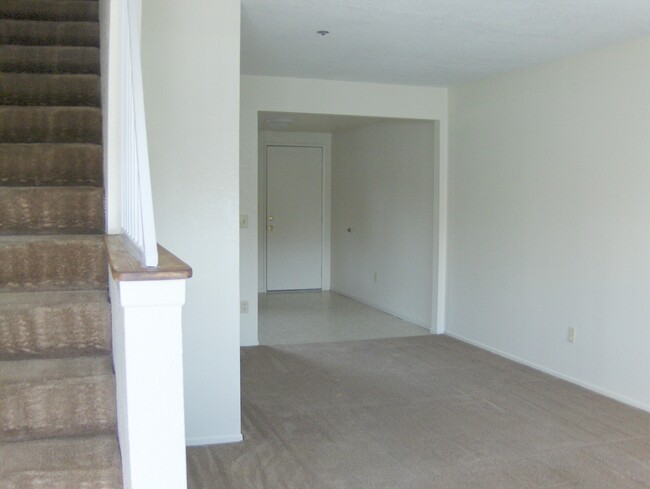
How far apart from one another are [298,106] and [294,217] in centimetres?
327

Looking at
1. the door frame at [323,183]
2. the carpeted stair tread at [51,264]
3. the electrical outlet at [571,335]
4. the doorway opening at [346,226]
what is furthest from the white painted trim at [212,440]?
the door frame at [323,183]

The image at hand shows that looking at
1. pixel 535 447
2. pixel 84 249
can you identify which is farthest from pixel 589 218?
pixel 84 249

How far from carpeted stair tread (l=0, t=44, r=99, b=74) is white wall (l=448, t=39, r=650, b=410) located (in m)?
3.14

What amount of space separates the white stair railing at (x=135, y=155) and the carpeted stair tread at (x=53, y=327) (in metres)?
0.31

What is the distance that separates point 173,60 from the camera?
3.30 meters

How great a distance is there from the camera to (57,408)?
1894mm

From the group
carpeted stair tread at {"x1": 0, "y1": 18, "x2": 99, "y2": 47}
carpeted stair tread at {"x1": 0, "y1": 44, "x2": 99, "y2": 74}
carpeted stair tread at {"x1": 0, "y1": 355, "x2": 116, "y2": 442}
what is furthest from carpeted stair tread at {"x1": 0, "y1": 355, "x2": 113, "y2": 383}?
carpeted stair tread at {"x1": 0, "y1": 18, "x2": 99, "y2": 47}

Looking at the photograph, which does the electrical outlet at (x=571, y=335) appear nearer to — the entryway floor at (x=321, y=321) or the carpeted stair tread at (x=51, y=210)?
the entryway floor at (x=321, y=321)

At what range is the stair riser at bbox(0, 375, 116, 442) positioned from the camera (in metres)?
1.86

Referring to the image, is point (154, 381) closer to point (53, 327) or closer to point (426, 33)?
point (53, 327)

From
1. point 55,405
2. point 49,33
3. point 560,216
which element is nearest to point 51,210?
point 55,405

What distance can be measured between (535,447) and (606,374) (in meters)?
1.19

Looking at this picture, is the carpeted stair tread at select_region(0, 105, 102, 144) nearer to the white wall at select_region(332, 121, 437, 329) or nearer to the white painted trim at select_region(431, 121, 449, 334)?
the white painted trim at select_region(431, 121, 449, 334)

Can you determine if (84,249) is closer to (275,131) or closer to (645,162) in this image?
(645,162)
